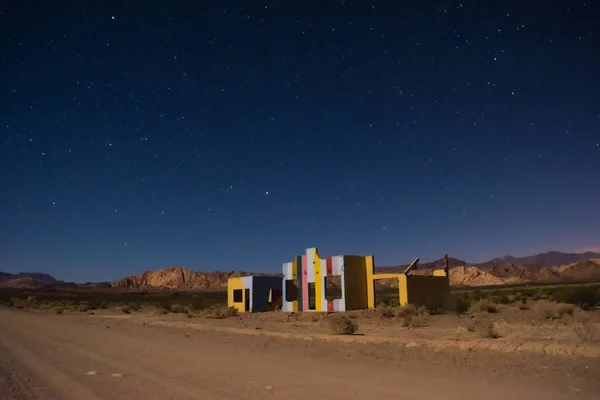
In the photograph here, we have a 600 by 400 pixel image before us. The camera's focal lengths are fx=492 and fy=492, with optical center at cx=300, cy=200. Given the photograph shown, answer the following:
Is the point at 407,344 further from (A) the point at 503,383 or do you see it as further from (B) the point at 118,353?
(B) the point at 118,353

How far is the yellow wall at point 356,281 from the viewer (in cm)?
3744

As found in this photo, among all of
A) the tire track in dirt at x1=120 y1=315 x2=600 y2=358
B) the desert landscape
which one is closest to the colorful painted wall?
the desert landscape

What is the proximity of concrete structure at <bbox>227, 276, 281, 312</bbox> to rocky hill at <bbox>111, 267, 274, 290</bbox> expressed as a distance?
117732 millimetres

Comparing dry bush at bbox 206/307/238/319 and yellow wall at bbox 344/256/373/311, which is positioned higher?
yellow wall at bbox 344/256/373/311

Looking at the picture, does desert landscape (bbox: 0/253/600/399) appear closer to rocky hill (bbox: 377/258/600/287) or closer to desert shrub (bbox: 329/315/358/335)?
desert shrub (bbox: 329/315/358/335)

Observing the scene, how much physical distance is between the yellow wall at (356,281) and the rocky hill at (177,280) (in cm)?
12845

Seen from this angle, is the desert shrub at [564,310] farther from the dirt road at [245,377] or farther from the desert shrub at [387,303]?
the desert shrub at [387,303]

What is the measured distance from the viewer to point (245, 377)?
10906 mm

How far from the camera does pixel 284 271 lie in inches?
1709

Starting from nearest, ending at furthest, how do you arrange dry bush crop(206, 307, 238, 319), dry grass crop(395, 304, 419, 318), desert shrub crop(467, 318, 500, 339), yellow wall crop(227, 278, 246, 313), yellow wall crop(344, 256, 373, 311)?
desert shrub crop(467, 318, 500, 339) < dry grass crop(395, 304, 419, 318) < dry bush crop(206, 307, 238, 319) < yellow wall crop(344, 256, 373, 311) < yellow wall crop(227, 278, 246, 313)

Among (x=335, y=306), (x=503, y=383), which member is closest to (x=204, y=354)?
(x=503, y=383)

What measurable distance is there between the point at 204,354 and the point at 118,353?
302 cm

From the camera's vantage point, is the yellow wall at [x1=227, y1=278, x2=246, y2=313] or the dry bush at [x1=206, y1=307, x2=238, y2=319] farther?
the yellow wall at [x1=227, y1=278, x2=246, y2=313]

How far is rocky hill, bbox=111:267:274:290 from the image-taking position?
557 ft
